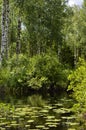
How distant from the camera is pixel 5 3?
24.3 meters

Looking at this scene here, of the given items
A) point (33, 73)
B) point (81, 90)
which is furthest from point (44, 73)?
point (81, 90)

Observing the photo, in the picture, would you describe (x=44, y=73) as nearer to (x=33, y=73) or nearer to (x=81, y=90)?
(x=33, y=73)

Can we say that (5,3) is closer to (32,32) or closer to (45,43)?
(32,32)

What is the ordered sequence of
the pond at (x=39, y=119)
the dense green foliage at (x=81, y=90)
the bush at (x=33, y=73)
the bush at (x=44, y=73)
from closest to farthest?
the pond at (x=39, y=119), the dense green foliage at (x=81, y=90), the bush at (x=33, y=73), the bush at (x=44, y=73)

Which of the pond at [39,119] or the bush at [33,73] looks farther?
the bush at [33,73]

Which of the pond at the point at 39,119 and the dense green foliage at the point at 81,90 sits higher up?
the dense green foliage at the point at 81,90

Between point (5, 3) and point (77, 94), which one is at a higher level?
point (5, 3)

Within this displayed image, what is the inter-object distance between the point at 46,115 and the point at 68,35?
33495 mm

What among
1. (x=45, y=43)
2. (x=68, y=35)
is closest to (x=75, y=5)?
(x=68, y=35)

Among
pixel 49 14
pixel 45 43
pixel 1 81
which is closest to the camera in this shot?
pixel 1 81

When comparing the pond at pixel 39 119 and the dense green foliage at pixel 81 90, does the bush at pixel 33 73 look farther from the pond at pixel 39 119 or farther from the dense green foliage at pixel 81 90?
the dense green foliage at pixel 81 90

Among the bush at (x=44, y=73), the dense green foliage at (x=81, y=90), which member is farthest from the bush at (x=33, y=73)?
the dense green foliage at (x=81, y=90)

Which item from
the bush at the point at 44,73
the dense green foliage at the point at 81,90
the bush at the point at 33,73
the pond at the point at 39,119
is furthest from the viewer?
the bush at the point at 44,73

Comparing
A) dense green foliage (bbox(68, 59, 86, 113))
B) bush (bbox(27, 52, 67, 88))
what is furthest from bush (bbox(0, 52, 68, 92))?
dense green foliage (bbox(68, 59, 86, 113))
